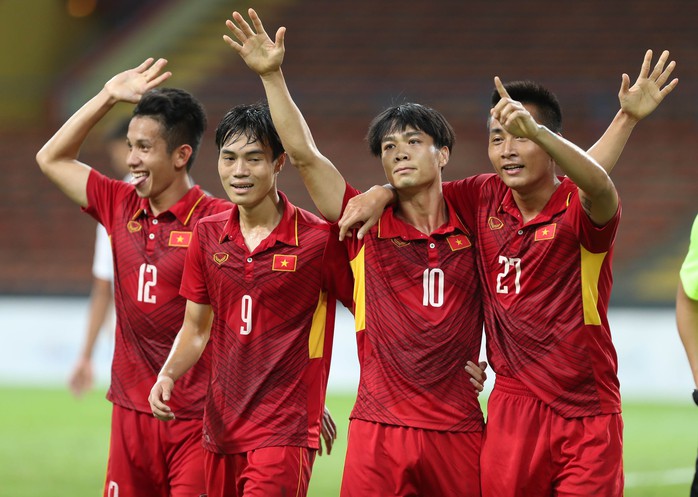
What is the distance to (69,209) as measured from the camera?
68.6 ft

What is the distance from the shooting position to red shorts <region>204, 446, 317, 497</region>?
4.68m

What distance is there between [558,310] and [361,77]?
1812 cm

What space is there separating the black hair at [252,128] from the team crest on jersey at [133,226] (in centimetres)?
74

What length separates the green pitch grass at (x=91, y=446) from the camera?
335 inches

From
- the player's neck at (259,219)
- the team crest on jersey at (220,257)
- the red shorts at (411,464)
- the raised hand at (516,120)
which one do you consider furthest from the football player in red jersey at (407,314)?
the raised hand at (516,120)

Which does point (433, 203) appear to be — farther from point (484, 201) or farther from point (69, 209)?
point (69, 209)

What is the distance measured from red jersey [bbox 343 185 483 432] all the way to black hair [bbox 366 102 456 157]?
345 millimetres

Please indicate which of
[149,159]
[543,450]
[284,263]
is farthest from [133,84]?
[543,450]

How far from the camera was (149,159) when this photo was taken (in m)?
5.53

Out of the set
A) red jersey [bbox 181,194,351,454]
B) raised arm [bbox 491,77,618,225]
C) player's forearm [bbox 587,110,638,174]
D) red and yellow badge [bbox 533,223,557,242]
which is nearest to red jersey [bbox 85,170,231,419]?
red jersey [bbox 181,194,351,454]

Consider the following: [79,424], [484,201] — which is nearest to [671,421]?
[79,424]

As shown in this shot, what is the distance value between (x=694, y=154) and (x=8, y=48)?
563 inches

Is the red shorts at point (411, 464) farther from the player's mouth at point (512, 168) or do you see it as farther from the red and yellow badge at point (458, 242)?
the player's mouth at point (512, 168)

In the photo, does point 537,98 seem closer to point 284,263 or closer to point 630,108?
point 630,108
